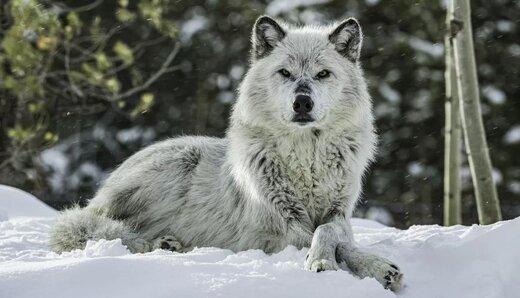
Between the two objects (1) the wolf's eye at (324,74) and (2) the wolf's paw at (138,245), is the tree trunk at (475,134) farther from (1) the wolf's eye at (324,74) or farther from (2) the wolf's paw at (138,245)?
(2) the wolf's paw at (138,245)

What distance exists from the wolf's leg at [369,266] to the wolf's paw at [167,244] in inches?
50.5

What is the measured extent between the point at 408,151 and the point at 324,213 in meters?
9.39

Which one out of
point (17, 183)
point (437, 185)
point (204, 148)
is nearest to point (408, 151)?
point (437, 185)

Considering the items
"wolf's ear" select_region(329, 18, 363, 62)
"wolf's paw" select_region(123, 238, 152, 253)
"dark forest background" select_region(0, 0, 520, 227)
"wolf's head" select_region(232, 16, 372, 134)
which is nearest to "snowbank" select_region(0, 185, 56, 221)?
"wolf's paw" select_region(123, 238, 152, 253)

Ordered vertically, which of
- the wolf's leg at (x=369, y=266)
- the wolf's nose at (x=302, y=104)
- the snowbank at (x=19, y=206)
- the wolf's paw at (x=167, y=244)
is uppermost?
the wolf's nose at (x=302, y=104)

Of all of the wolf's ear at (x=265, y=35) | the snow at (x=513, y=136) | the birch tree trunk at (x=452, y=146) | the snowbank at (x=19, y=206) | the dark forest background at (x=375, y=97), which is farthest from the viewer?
the snow at (x=513, y=136)

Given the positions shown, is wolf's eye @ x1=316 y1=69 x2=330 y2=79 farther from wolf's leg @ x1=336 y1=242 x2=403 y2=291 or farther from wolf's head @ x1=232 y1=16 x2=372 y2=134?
wolf's leg @ x1=336 y1=242 x2=403 y2=291

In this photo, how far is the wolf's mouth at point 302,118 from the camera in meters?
3.94

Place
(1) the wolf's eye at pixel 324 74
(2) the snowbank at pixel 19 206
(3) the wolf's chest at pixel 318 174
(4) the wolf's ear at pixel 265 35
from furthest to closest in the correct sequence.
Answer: (2) the snowbank at pixel 19 206 < (4) the wolf's ear at pixel 265 35 < (1) the wolf's eye at pixel 324 74 < (3) the wolf's chest at pixel 318 174

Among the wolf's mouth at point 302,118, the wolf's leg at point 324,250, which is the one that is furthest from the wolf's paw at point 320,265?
the wolf's mouth at point 302,118

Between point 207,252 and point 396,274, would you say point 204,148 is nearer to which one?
point 207,252

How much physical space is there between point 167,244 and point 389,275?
173 centimetres

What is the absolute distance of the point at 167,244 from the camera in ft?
14.5

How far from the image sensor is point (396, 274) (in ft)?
10.0
